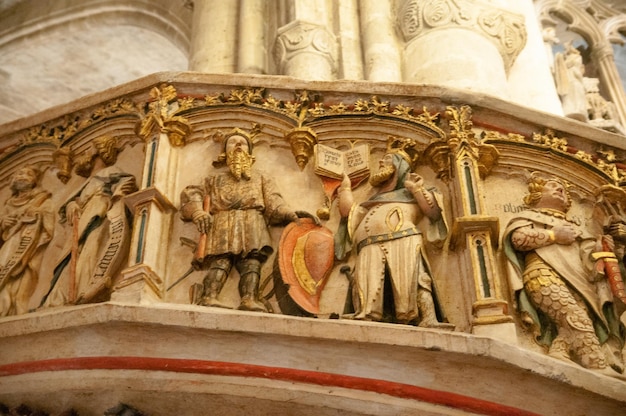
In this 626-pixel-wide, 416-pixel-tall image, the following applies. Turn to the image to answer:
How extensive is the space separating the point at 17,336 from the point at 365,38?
4.06 meters

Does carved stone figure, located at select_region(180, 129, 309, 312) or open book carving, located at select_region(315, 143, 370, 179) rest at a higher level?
open book carving, located at select_region(315, 143, 370, 179)

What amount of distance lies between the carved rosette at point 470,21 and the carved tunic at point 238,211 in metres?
2.81

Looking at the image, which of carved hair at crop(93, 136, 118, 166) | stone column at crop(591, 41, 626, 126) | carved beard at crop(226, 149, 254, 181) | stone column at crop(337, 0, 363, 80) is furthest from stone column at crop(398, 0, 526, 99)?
stone column at crop(591, 41, 626, 126)

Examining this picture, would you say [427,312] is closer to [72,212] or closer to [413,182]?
[413,182]

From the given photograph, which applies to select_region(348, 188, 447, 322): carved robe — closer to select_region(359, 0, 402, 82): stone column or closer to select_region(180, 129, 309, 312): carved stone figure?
select_region(180, 129, 309, 312): carved stone figure

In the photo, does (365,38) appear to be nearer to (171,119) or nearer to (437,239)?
(171,119)

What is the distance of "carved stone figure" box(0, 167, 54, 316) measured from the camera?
504 centimetres

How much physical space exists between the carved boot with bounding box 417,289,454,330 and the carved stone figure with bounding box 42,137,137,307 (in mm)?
1512

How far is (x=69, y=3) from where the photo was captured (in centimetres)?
1098

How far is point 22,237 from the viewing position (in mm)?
5215

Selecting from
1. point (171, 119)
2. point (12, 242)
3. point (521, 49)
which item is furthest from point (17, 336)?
point (521, 49)

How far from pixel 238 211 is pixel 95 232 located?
80 cm

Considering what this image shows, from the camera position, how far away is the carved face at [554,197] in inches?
187

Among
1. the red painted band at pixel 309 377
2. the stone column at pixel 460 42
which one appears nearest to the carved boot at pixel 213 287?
the red painted band at pixel 309 377
